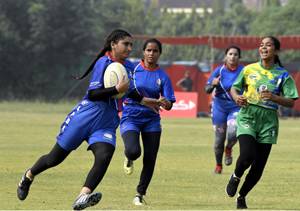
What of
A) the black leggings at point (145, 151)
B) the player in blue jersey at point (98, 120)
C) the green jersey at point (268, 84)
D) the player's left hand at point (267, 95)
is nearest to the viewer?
the player in blue jersey at point (98, 120)

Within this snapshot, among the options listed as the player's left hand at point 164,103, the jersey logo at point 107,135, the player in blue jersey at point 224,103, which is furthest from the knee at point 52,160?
the player in blue jersey at point 224,103

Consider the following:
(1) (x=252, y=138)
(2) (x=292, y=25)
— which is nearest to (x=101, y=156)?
(1) (x=252, y=138)

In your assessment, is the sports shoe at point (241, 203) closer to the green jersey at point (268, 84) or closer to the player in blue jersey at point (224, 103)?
the green jersey at point (268, 84)

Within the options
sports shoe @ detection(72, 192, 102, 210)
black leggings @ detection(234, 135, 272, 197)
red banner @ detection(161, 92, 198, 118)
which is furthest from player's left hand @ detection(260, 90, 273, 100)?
red banner @ detection(161, 92, 198, 118)

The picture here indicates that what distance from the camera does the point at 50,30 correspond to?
54406 millimetres

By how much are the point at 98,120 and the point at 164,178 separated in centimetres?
549

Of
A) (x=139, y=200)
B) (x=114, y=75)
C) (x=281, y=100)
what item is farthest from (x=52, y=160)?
(x=281, y=100)

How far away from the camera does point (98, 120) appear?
11273mm

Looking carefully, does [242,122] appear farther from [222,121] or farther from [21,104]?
[21,104]

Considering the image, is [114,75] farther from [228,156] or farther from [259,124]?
[228,156]

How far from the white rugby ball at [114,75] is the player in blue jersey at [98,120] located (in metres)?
0.06

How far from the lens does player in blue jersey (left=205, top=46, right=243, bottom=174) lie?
1769 centimetres

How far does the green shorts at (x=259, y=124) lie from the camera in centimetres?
1248

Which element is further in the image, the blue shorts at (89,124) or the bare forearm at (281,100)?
the bare forearm at (281,100)
